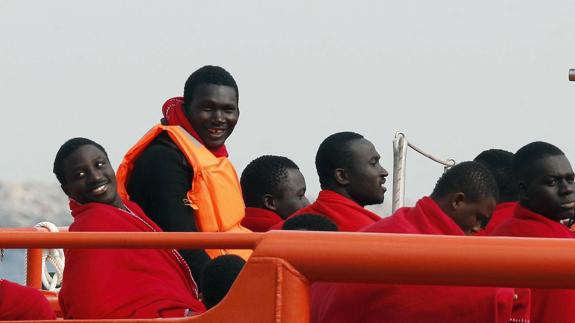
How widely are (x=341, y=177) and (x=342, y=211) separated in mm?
263

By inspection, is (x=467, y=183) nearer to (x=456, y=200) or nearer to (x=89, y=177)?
(x=456, y=200)

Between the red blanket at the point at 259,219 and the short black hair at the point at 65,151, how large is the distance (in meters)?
1.22

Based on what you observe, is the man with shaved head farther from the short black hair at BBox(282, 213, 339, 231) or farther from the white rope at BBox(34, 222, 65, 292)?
the white rope at BBox(34, 222, 65, 292)

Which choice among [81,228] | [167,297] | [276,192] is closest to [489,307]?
[167,297]

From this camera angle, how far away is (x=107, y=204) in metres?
5.39

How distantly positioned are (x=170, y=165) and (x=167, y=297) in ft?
2.71

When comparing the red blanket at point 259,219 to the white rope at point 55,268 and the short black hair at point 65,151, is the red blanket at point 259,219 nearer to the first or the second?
the short black hair at point 65,151

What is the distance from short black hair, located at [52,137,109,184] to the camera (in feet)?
18.1

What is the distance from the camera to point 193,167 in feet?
18.8

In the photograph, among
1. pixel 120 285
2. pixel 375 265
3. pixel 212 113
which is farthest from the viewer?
pixel 212 113

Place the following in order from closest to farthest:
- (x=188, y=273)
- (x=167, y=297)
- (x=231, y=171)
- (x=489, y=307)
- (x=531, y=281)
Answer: (x=531, y=281), (x=489, y=307), (x=167, y=297), (x=188, y=273), (x=231, y=171)

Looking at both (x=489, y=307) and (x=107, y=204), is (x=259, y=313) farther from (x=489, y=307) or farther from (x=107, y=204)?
(x=107, y=204)

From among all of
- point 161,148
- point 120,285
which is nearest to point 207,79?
point 161,148

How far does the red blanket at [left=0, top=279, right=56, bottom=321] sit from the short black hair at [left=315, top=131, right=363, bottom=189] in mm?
2052
